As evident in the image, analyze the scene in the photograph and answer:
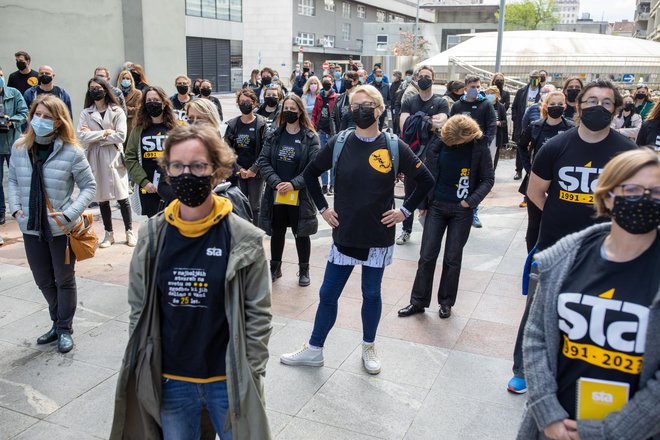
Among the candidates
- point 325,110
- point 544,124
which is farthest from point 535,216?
point 325,110

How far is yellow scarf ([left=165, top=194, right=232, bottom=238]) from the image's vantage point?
8.64 ft

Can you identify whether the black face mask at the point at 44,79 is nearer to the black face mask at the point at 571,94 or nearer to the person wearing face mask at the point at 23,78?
the person wearing face mask at the point at 23,78

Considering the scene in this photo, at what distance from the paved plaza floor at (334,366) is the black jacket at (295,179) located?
27.1 inches

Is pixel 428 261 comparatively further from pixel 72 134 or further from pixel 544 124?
pixel 72 134

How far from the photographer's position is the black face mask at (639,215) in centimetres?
216

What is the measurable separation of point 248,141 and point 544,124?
344 centimetres

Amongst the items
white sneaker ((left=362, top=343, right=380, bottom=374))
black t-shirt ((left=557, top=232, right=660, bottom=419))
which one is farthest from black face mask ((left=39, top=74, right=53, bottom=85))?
black t-shirt ((left=557, top=232, right=660, bottom=419))

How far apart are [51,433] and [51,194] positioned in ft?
6.29

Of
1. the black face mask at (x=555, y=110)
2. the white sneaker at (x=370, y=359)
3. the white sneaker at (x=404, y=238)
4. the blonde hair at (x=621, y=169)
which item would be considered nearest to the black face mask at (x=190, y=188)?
the blonde hair at (x=621, y=169)

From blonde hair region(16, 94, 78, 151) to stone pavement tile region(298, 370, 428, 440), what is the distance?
2866 mm

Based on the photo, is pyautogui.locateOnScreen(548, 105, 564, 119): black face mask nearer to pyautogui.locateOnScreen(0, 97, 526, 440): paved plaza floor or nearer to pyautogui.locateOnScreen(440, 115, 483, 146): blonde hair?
pyautogui.locateOnScreen(440, 115, 483, 146): blonde hair

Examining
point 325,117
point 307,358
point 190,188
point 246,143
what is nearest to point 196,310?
point 190,188

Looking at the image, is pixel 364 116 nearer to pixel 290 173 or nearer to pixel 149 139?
pixel 290 173

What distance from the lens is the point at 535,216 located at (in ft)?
17.7
